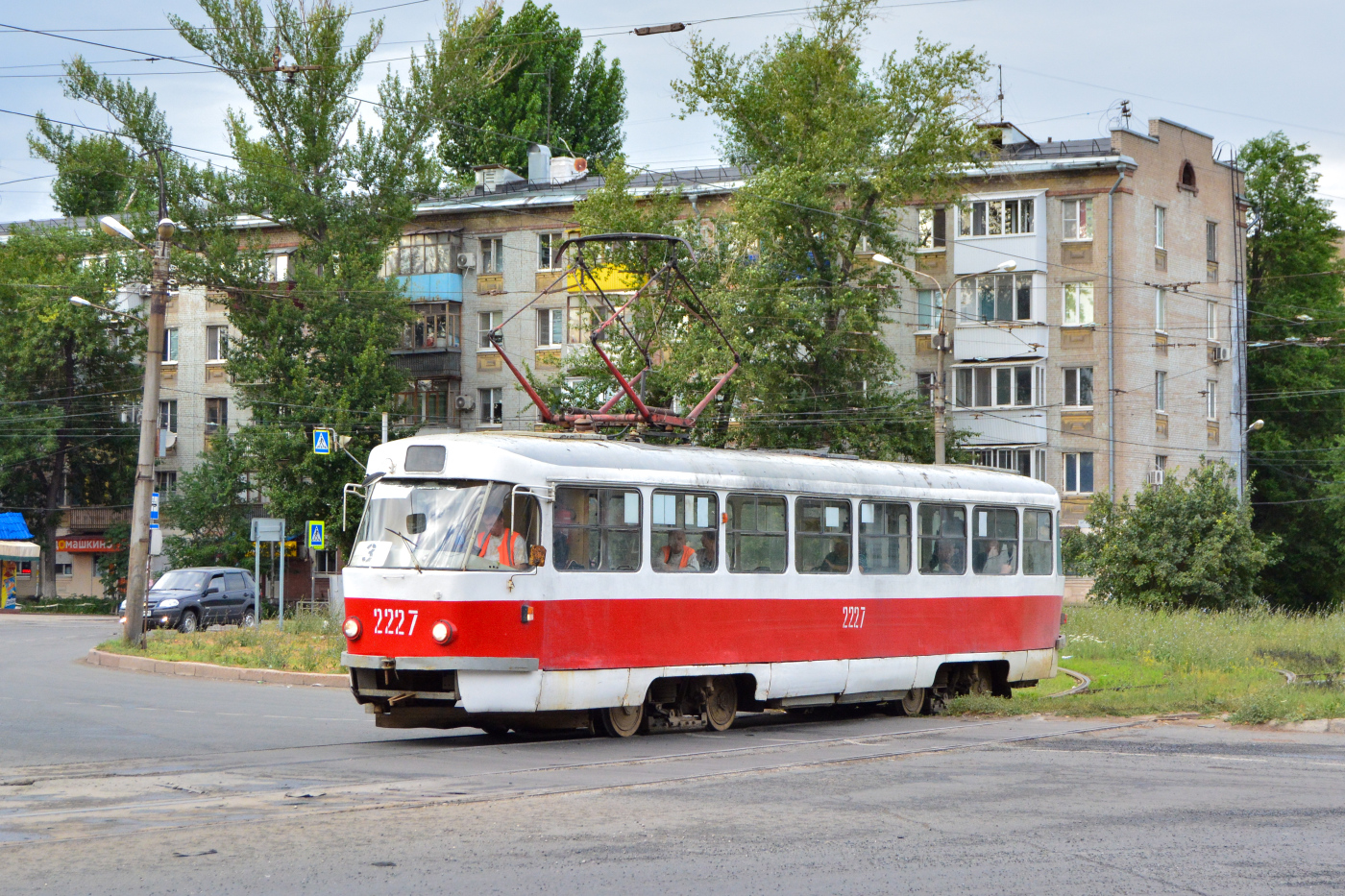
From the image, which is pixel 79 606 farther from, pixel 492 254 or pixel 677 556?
pixel 677 556

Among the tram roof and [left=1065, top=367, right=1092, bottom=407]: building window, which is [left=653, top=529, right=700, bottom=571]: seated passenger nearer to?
the tram roof

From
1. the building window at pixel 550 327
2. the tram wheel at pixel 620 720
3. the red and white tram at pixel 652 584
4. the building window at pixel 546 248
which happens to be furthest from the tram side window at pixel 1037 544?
the building window at pixel 546 248

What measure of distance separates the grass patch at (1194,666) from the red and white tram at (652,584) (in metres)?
1.77

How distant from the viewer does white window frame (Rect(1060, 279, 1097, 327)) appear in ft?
158

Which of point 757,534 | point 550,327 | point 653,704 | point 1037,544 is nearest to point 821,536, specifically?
point 757,534

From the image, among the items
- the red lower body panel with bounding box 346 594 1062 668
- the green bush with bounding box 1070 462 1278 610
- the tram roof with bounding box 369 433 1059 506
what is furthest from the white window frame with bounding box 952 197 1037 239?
the tram roof with bounding box 369 433 1059 506

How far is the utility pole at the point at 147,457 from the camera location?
26.8m

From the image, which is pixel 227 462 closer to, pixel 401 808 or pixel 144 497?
pixel 144 497

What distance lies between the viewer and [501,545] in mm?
13398

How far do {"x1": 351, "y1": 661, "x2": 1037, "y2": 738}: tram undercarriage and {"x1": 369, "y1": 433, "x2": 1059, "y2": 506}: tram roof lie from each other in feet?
6.27

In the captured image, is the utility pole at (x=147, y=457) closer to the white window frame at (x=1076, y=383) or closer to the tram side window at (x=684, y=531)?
the tram side window at (x=684, y=531)

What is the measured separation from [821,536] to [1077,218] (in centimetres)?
3481

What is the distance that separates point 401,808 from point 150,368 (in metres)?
20.0

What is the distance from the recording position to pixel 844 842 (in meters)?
8.32
